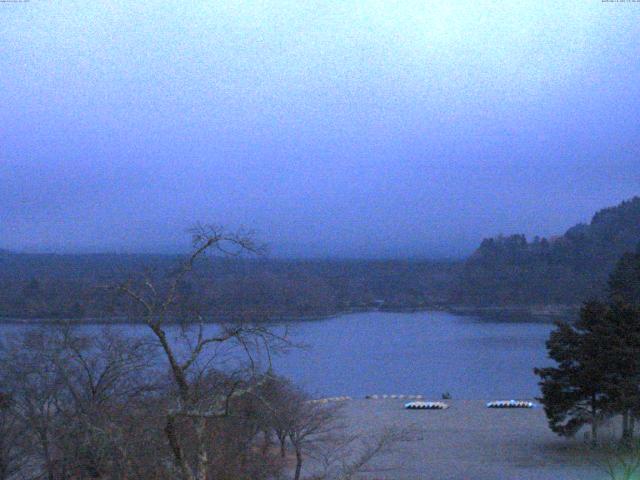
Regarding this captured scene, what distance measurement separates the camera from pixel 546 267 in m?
88.6

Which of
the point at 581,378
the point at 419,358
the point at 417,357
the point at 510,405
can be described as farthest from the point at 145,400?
the point at 417,357

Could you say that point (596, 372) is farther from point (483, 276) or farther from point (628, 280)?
point (483, 276)

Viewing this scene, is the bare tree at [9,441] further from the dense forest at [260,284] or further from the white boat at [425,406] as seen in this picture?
the white boat at [425,406]

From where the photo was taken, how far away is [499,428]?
21.0 metres

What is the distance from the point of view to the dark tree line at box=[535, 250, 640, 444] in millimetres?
16141

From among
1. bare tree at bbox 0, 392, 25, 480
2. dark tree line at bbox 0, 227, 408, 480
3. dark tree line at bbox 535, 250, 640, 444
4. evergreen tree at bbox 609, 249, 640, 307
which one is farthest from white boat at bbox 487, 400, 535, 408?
bare tree at bbox 0, 392, 25, 480

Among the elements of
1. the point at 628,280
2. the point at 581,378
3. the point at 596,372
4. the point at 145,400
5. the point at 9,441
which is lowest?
the point at 581,378

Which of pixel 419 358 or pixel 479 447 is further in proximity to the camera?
pixel 419 358

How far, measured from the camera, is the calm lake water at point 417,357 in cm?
3456

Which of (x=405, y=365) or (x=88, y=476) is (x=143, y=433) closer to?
(x=88, y=476)

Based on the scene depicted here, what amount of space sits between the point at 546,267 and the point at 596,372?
246 ft

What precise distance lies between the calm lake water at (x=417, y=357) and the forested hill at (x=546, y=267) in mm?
12066

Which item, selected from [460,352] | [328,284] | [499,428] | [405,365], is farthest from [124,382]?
[328,284]

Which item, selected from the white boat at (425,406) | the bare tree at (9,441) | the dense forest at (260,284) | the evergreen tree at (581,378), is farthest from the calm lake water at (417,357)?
the bare tree at (9,441)
